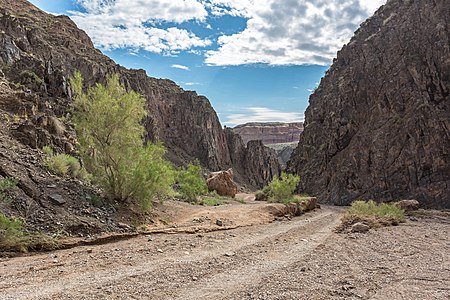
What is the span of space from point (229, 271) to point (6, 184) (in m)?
6.60

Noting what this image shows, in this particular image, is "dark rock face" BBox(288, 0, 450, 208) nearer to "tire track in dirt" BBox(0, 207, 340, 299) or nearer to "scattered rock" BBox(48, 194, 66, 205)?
"tire track in dirt" BBox(0, 207, 340, 299)

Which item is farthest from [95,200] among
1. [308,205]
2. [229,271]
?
[308,205]

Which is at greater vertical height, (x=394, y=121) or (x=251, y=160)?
(x=394, y=121)

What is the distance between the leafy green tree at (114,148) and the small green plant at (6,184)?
123 inches

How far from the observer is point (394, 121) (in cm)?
4094

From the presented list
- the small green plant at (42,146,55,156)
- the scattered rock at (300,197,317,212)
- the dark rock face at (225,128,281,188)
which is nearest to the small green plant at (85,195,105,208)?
the small green plant at (42,146,55,156)

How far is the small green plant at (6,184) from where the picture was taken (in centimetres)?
885

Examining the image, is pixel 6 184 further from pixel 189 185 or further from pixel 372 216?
pixel 372 216

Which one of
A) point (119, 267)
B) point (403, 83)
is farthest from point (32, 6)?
point (119, 267)

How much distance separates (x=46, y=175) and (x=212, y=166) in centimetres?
6914

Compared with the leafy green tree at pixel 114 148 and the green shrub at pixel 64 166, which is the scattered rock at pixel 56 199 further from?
the leafy green tree at pixel 114 148

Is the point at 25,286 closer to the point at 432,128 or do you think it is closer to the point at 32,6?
the point at 432,128

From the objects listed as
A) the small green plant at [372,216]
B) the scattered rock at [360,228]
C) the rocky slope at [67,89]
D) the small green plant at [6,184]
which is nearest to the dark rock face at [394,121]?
the small green plant at [372,216]

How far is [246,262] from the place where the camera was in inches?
299
